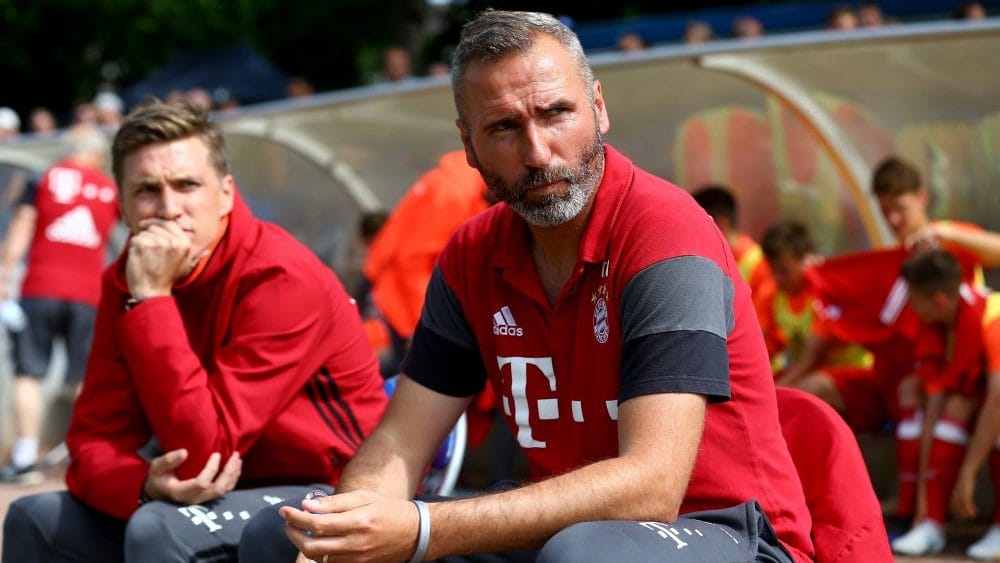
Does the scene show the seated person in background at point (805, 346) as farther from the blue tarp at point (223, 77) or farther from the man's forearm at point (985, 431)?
the blue tarp at point (223, 77)

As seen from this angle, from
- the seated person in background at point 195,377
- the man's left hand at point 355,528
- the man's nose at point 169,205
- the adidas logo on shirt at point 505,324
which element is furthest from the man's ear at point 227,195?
the man's left hand at point 355,528

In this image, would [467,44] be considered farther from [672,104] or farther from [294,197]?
[294,197]

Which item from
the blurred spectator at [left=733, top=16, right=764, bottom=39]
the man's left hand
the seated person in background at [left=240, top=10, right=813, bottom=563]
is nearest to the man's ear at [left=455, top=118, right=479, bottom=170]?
the seated person in background at [left=240, top=10, right=813, bottom=563]

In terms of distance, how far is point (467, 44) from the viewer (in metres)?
2.71

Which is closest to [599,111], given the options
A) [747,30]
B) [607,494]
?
[607,494]

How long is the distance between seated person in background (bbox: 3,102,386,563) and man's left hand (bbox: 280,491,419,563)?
688 mm

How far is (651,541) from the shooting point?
93.3 inches

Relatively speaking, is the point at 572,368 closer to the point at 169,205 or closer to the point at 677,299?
the point at 677,299

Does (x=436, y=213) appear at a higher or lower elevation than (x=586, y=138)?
lower

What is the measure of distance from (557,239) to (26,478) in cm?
603

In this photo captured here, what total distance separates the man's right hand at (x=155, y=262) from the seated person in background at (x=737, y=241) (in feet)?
11.9

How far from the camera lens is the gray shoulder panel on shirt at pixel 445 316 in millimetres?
2930

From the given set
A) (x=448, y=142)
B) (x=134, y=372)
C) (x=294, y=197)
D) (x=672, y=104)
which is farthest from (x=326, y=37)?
(x=134, y=372)

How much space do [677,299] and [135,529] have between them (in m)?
1.34
